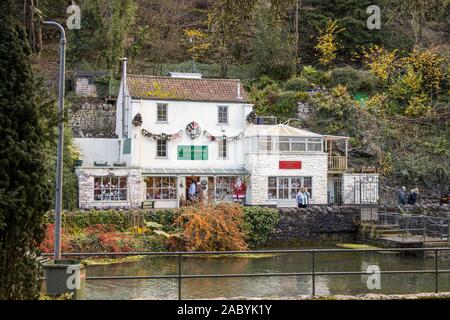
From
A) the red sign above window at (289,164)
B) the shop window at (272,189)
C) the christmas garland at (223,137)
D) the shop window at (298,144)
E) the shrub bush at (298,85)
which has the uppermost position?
the shrub bush at (298,85)

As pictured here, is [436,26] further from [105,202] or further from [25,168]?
[25,168]

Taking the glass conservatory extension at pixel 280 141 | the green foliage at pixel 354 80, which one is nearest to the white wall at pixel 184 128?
the glass conservatory extension at pixel 280 141

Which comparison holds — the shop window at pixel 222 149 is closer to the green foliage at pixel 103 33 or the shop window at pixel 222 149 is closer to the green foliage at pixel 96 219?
the green foliage at pixel 96 219

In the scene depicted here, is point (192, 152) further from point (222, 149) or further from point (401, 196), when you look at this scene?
point (401, 196)

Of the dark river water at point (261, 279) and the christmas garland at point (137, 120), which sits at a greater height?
the christmas garland at point (137, 120)

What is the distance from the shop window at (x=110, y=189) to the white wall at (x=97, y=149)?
5.61 metres

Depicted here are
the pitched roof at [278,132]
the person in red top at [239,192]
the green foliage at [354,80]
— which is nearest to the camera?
the person in red top at [239,192]

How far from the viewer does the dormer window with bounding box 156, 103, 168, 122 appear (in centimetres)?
4116

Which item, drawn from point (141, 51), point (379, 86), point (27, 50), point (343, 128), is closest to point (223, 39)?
point (27, 50)

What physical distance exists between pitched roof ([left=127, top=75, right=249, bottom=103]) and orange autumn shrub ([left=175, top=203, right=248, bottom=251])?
34.5ft

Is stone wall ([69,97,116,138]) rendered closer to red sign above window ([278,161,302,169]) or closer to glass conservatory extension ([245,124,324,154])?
glass conservatory extension ([245,124,324,154])

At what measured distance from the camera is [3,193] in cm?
961

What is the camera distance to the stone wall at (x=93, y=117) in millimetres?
46500

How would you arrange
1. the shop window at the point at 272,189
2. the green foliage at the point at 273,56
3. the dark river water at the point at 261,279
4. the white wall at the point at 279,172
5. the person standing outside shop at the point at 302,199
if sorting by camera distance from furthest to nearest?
the green foliage at the point at 273,56 < the shop window at the point at 272,189 < the white wall at the point at 279,172 < the person standing outside shop at the point at 302,199 < the dark river water at the point at 261,279
